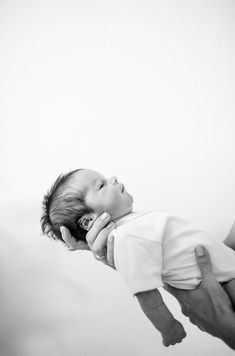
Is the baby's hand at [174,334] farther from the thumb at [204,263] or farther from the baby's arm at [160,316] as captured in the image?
→ the thumb at [204,263]

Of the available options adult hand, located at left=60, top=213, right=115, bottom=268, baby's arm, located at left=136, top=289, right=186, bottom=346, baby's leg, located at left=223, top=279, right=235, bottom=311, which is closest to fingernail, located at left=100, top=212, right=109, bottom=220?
adult hand, located at left=60, top=213, right=115, bottom=268

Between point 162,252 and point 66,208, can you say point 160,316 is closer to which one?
point 162,252

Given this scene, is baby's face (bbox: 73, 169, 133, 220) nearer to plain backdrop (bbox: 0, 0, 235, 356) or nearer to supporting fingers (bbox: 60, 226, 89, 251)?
supporting fingers (bbox: 60, 226, 89, 251)

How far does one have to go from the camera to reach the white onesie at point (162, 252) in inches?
26.8

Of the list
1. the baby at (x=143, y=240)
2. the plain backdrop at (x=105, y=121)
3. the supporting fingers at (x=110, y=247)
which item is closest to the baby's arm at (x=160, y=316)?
the baby at (x=143, y=240)

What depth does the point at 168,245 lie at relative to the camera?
76cm

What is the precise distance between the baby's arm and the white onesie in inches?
1.2

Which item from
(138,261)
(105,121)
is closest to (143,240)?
(138,261)

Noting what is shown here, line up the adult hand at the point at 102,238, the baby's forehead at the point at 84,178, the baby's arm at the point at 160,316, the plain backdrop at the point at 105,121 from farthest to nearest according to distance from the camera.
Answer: the plain backdrop at the point at 105,121, the baby's forehead at the point at 84,178, the adult hand at the point at 102,238, the baby's arm at the point at 160,316

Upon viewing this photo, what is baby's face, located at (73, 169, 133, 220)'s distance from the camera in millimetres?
836

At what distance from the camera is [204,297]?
0.72 m

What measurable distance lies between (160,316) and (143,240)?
0.53ft

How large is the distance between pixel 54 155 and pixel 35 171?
113mm

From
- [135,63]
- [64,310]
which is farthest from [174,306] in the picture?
[135,63]
